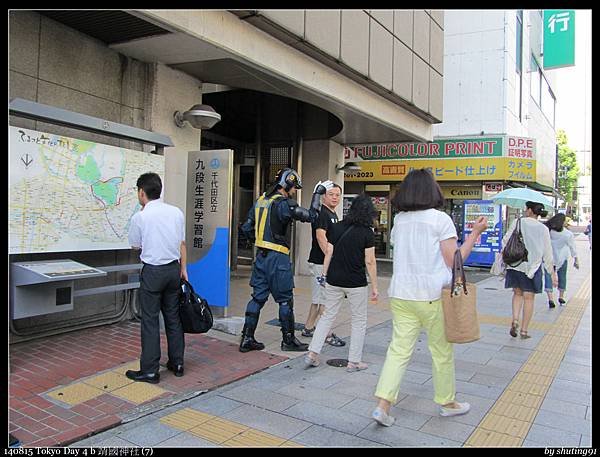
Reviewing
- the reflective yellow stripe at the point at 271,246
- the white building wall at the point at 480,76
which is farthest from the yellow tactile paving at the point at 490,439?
the white building wall at the point at 480,76

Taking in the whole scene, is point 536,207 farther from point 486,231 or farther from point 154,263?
point 486,231

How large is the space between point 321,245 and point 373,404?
6.01 feet

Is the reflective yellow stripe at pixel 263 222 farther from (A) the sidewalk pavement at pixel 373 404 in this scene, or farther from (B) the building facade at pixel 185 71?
(B) the building facade at pixel 185 71

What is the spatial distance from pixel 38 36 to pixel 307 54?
3.27 meters

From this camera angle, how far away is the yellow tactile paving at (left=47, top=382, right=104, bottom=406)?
12.6ft

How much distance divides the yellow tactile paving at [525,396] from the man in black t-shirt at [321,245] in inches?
75.0

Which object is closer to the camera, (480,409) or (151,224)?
(480,409)

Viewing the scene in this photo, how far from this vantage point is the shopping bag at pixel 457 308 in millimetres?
3414

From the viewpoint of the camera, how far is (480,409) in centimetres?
385

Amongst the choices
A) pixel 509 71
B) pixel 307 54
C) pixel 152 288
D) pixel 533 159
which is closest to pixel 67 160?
pixel 152 288

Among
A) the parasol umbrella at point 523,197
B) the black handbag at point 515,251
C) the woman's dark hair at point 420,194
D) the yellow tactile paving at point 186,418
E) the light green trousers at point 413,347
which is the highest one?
the parasol umbrella at point 523,197

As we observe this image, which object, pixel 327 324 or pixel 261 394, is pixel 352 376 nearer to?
pixel 327 324

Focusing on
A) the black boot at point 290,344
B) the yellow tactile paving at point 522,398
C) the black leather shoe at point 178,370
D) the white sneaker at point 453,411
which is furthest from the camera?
the black boot at point 290,344

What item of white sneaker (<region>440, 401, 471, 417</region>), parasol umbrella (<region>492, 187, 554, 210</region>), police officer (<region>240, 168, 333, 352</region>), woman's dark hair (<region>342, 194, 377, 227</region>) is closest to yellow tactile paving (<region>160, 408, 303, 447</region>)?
white sneaker (<region>440, 401, 471, 417</region>)
